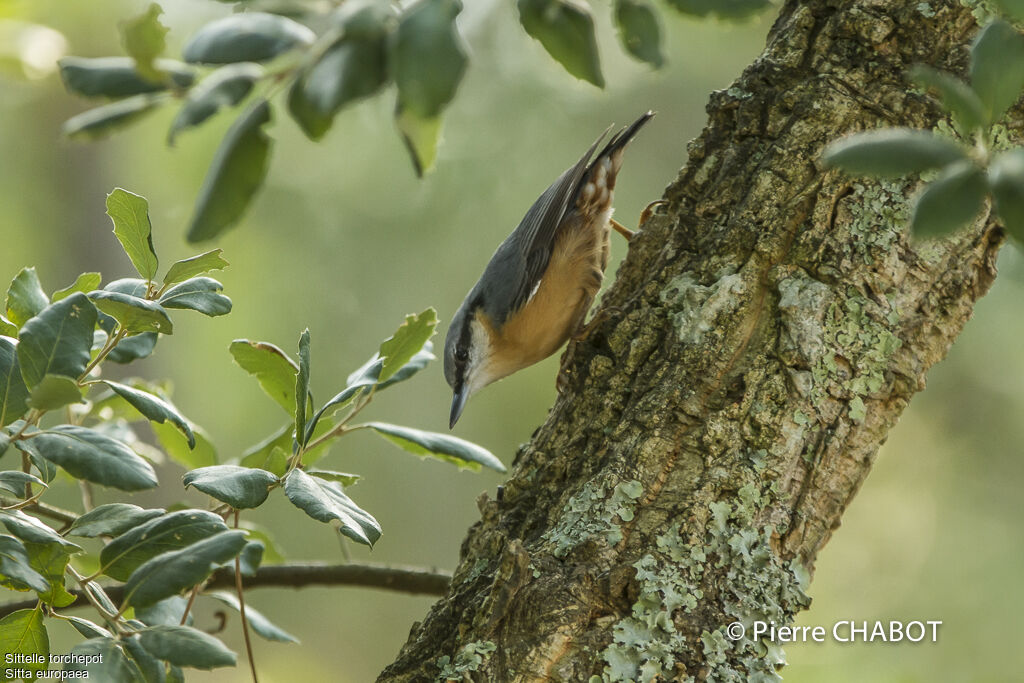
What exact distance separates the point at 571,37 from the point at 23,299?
45.5 inches

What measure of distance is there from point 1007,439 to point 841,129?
4.37m

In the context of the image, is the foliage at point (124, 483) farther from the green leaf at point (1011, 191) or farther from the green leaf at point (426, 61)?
the green leaf at point (1011, 191)

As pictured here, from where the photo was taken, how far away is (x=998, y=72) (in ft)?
2.41

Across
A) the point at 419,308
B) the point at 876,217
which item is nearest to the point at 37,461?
the point at 876,217

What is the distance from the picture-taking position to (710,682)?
150 cm

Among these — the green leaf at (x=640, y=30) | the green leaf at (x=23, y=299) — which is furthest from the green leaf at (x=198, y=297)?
the green leaf at (x=640, y=30)

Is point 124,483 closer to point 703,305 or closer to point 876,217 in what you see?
point 703,305

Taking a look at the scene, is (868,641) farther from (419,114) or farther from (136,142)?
(136,142)

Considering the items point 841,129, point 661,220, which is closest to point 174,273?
point 661,220

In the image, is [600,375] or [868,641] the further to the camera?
[868,641]

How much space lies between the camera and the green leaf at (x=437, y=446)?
180cm

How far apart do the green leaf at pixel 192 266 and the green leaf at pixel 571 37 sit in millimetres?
804

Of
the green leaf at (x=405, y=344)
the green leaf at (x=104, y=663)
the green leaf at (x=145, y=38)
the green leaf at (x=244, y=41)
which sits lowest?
the green leaf at (x=104, y=663)

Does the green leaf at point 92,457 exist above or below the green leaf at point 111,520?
above
